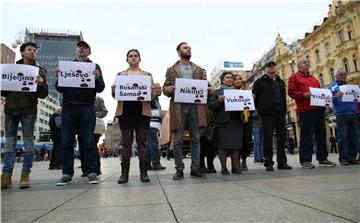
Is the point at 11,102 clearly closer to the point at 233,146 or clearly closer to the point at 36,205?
the point at 36,205

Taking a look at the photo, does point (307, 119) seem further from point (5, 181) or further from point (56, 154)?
point (56, 154)

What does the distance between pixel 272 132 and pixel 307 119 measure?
0.78 m

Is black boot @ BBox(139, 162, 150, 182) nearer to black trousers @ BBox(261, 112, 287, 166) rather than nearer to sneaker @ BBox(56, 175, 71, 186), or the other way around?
sneaker @ BBox(56, 175, 71, 186)

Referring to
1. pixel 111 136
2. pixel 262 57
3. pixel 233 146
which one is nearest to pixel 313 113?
pixel 233 146

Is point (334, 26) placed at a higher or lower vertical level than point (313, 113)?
higher

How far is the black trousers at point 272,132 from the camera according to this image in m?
5.78

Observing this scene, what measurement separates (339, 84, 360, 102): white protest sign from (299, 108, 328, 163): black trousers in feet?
2.90

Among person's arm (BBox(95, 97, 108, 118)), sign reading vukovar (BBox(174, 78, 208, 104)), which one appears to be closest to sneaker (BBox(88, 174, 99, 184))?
sign reading vukovar (BBox(174, 78, 208, 104))

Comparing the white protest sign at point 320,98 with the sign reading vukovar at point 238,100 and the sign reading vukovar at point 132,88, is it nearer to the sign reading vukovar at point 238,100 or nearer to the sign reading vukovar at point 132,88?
the sign reading vukovar at point 238,100

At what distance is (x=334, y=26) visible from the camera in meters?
37.2

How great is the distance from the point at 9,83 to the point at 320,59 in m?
42.4

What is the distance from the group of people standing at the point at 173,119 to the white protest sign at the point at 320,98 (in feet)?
0.46

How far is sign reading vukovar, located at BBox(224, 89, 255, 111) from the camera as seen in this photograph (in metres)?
5.43

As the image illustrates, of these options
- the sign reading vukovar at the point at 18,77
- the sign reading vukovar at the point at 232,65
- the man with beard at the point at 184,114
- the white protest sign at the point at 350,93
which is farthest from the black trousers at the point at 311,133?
the sign reading vukovar at the point at 232,65
